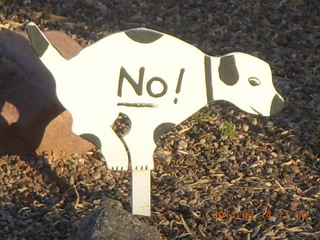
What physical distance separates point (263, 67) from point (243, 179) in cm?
76

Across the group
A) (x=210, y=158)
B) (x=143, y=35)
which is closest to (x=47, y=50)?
(x=143, y=35)

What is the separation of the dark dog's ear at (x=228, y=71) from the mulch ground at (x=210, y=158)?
67 cm

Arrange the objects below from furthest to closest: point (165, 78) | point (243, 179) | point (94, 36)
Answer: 1. point (94, 36)
2. point (243, 179)
3. point (165, 78)

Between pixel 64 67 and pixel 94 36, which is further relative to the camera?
pixel 94 36

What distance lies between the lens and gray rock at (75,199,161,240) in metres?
3.57

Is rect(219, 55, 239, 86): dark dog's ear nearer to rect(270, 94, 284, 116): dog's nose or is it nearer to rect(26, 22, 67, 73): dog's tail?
rect(270, 94, 284, 116): dog's nose

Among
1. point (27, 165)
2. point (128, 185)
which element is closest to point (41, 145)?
point (27, 165)

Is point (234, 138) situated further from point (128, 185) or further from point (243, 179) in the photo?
point (128, 185)

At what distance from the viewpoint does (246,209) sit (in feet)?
13.6

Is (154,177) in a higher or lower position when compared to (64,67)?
lower

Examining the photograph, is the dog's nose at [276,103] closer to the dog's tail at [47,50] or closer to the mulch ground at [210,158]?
the mulch ground at [210,158]

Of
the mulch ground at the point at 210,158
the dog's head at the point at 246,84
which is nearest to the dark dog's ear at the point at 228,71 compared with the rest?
the dog's head at the point at 246,84
